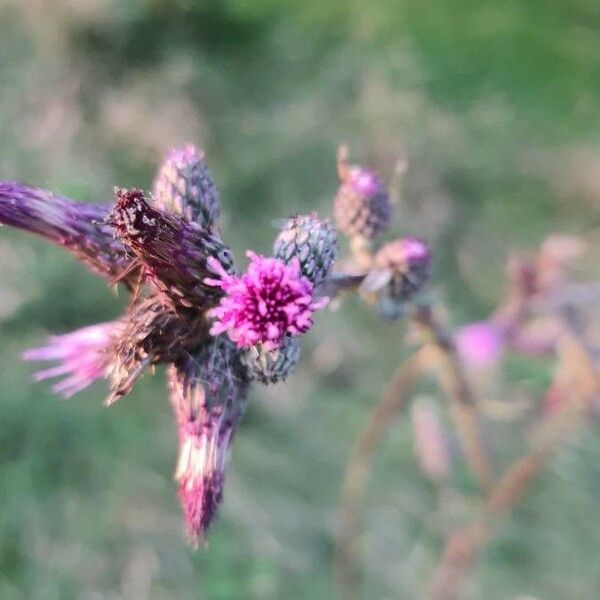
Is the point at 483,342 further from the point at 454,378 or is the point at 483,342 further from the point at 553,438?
the point at 454,378

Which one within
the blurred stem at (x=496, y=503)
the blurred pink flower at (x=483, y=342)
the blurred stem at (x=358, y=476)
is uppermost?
the blurred pink flower at (x=483, y=342)

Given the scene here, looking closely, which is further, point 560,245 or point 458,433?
point 458,433

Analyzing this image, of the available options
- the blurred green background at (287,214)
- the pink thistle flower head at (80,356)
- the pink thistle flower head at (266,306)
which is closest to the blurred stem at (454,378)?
the pink thistle flower head at (266,306)

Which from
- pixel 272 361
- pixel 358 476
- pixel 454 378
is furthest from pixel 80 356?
pixel 358 476

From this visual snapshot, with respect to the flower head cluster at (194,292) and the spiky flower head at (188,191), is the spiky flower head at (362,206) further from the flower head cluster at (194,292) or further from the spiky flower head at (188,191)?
the spiky flower head at (188,191)

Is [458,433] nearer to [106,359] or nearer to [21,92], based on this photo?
[106,359]

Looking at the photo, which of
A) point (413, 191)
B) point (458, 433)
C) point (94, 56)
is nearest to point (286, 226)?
point (458, 433)

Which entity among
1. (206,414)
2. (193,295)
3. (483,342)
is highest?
(483,342)
